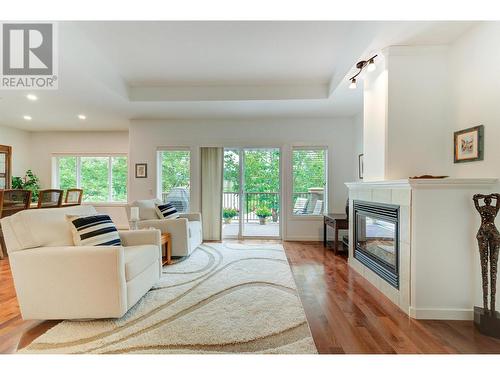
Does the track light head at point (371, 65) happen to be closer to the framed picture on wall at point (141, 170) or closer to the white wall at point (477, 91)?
the white wall at point (477, 91)

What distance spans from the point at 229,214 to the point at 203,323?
3394mm

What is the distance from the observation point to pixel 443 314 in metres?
2.07

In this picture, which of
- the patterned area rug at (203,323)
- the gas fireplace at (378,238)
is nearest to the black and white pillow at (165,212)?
the patterned area rug at (203,323)

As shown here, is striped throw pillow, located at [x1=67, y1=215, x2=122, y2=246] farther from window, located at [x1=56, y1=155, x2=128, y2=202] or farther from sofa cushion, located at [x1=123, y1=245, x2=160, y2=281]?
window, located at [x1=56, y1=155, x2=128, y2=202]

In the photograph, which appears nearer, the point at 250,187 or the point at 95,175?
the point at 250,187

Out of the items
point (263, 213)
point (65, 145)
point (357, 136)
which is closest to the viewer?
point (357, 136)

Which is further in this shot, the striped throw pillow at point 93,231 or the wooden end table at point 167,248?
the wooden end table at point 167,248

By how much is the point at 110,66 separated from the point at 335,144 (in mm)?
4070

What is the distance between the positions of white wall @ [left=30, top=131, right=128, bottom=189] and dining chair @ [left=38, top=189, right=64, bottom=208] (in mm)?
2042

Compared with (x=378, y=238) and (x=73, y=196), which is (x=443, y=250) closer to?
(x=378, y=238)

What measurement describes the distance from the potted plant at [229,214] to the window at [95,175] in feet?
9.24

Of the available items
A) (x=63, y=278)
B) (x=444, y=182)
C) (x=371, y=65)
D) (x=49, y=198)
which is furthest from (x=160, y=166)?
(x=444, y=182)

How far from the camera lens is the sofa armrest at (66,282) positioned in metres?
1.87
